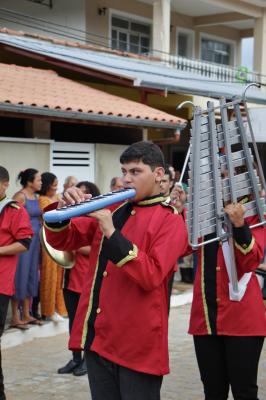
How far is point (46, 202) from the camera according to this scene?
786 cm

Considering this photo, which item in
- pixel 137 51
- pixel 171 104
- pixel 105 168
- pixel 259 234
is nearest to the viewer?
pixel 259 234

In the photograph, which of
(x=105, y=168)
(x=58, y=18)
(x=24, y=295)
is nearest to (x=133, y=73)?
(x=105, y=168)

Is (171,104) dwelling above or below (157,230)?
above

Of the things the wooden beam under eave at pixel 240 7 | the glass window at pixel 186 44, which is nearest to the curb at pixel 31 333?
the wooden beam under eave at pixel 240 7

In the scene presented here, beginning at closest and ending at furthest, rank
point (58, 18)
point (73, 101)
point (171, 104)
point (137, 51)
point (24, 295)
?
1. point (24, 295)
2. point (73, 101)
3. point (171, 104)
4. point (58, 18)
5. point (137, 51)

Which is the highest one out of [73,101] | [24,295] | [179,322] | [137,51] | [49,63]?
[137,51]

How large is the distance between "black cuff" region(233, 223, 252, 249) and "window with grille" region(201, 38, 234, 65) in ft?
63.2

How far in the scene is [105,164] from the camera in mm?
10367

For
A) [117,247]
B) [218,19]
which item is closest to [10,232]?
[117,247]

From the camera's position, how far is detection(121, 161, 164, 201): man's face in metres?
3.18

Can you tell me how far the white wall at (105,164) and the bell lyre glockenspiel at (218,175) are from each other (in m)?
6.74

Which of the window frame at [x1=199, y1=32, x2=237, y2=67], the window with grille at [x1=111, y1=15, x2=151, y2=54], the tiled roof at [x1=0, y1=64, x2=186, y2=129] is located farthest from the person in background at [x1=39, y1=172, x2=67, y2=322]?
the window frame at [x1=199, y1=32, x2=237, y2=67]

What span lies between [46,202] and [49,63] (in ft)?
15.6

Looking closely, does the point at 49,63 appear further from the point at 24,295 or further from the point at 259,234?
the point at 259,234
